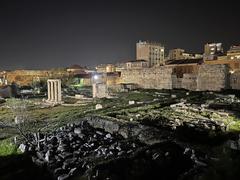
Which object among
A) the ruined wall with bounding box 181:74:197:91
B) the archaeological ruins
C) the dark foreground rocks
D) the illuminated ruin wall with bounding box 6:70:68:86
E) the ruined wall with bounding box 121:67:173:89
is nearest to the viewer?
the dark foreground rocks

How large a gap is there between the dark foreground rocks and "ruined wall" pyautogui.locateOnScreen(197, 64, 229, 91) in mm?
19994

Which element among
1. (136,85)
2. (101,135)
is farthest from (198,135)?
(136,85)

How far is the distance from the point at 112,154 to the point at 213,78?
80.9 ft

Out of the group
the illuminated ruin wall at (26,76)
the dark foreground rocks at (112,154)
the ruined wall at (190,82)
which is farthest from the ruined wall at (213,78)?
the illuminated ruin wall at (26,76)

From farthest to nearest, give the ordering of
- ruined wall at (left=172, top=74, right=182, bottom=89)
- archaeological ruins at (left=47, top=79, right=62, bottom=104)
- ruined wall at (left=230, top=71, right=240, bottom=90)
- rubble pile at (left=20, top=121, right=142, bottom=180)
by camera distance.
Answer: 1. archaeological ruins at (left=47, top=79, right=62, bottom=104)
2. ruined wall at (left=172, top=74, right=182, bottom=89)
3. ruined wall at (left=230, top=71, right=240, bottom=90)
4. rubble pile at (left=20, top=121, right=142, bottom=180)

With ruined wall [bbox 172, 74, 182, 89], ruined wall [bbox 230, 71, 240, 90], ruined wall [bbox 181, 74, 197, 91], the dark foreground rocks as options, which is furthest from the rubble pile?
ruined wall [bbox 172, 74, 182, 89]

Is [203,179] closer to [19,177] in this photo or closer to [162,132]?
[162,132]

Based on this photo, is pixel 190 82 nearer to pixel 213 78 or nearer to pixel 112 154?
pixel 213 78

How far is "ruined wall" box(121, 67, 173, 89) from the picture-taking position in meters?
40.0

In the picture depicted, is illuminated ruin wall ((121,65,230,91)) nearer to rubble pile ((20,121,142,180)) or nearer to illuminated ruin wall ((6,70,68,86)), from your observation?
rubble pile ((20,121,142,180))

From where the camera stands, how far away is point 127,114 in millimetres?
20062

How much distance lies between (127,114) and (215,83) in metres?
17.2

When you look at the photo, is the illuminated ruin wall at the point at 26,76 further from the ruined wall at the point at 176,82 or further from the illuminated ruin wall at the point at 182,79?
the ruined wall at the point at 176,82

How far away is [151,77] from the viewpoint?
141 feet
